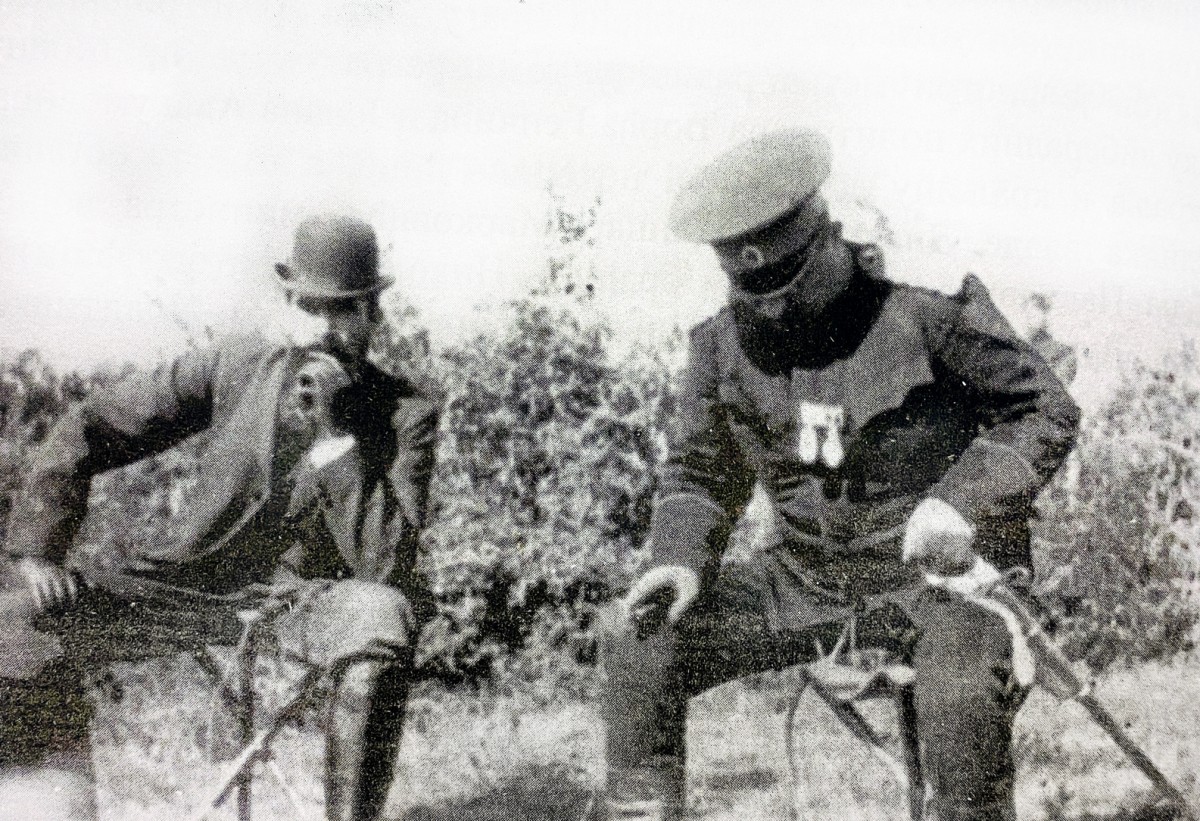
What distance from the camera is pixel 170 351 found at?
105 inches

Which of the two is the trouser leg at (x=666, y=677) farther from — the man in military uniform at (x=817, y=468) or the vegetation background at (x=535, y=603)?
the vegetation background at (x=535, y=603)

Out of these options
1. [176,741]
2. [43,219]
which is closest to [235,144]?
[43,219]

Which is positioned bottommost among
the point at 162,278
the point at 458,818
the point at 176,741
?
the point at 458,818

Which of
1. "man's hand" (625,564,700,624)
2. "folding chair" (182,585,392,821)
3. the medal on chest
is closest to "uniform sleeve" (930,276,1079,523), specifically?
the medal on chest

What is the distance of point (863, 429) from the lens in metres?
2.58

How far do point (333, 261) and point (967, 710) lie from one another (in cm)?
191

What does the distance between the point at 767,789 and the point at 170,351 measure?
1999 millimetres

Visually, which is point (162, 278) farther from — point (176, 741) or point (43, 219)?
point (176, 741)

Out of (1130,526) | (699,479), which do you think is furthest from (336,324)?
(1130,526)

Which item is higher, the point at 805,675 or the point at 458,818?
the point at 805,675

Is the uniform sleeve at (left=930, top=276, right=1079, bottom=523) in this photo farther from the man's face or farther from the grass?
the man's face

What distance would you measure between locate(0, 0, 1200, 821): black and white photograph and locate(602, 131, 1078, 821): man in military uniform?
0.01m

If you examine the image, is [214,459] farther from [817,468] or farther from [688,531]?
[817,468]

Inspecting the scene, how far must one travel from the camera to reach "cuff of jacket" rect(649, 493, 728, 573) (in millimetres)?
2566
